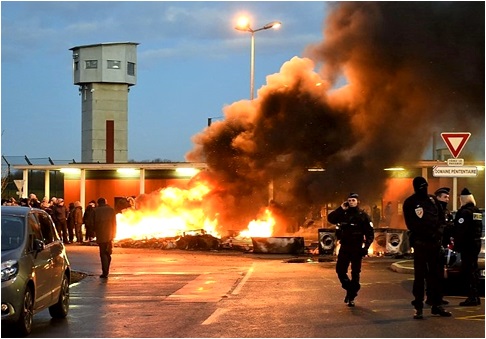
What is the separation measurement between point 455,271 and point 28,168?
36474mm

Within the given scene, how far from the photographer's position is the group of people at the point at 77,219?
19594mm

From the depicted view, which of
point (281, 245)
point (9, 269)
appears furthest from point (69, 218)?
point (9, 269)

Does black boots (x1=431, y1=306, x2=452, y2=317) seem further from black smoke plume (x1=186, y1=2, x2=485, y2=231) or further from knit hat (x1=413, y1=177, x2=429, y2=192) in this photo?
black smoke plume (x1=186, y1=2, x2=485, y2=231)

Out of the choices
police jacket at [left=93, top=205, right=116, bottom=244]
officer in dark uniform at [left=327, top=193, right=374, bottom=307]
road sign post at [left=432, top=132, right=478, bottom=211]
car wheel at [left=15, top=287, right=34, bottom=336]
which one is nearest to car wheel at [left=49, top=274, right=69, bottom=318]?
car wheel at [left=15, top=287, right=34, bottom=336]

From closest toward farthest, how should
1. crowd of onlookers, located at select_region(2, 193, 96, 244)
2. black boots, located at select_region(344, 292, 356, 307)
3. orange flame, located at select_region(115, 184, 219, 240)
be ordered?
black boots, located at select_region(344, 292, 356, 307) → crowd of onlookers, located at select_region(2, 193, 96, 244) → orange flame, located at select_region(115, 184, 219, 240)

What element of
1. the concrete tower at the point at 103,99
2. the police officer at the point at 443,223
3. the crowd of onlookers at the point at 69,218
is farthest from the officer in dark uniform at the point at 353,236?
the concrete tower at the point at 103,99

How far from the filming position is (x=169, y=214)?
3825 cm

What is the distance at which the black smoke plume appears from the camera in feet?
104

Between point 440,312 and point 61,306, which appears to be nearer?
point 440,312

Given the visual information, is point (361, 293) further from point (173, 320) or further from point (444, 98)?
point (444, 98)

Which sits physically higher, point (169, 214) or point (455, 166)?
point (455, 166)

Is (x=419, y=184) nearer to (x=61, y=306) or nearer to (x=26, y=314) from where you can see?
(x=61, y=306)

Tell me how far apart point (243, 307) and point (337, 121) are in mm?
23834

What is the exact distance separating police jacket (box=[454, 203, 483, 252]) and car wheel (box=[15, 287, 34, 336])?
6.27 metres
